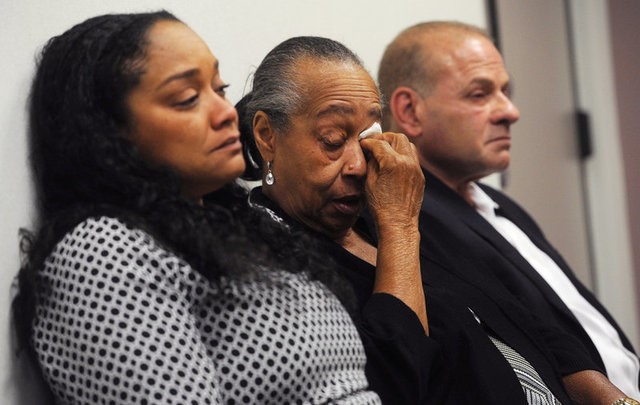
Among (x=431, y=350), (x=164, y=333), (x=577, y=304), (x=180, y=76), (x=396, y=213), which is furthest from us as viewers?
(x=577, y=304)

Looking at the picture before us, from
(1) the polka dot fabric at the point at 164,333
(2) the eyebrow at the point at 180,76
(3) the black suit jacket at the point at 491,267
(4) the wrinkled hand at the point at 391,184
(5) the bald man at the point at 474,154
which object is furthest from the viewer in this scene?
(5) the bald man at the point at 474,154

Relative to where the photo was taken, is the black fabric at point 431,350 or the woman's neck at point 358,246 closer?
the black fabric at point 431,350

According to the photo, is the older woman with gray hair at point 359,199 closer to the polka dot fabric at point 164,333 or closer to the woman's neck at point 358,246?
the woman's neck at point 358,246

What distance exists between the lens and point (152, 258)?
3.70 ft

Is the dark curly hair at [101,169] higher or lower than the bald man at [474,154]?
higher

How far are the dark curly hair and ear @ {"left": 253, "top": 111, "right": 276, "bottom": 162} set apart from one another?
314 millimetres

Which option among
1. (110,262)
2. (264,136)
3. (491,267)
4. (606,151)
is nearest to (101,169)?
(110,262)

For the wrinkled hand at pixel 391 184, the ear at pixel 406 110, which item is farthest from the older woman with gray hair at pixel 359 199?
the ear at pixel 406 110

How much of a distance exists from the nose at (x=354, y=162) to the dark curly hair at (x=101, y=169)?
0.32 m

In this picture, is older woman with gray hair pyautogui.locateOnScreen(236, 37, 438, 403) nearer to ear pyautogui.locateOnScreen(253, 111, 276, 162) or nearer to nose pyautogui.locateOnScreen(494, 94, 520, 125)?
ear pyautogui.locateOnScreen(253, 111, 276, 162)

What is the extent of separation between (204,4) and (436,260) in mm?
623

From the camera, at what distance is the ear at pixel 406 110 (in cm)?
221

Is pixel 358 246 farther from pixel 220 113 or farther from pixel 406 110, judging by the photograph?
pixel 406 110

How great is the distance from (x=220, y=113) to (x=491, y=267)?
3.06 feet
